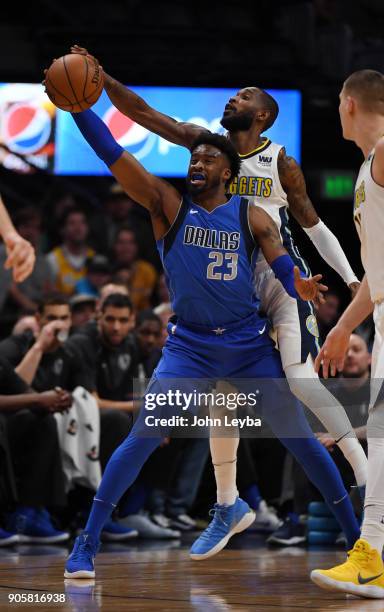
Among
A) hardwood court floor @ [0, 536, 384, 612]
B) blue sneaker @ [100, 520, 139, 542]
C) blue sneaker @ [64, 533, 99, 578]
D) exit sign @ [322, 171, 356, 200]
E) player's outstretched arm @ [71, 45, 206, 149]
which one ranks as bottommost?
blue sneaker @ [100, 520, 139, 542]

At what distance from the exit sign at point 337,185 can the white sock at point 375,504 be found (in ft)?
27.6

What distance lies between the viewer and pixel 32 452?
6852 mm

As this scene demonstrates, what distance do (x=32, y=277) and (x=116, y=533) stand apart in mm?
3186

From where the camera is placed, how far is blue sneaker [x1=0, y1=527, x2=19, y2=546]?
643 centimetres

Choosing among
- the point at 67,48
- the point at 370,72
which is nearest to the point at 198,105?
the point at 67,48

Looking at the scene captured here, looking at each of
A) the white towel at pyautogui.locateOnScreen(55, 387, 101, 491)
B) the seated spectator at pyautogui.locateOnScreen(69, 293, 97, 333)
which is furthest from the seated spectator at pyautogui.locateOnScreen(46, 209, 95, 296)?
the white towel at pyautogui.locateOnScreen(55, 387, 101, 491)

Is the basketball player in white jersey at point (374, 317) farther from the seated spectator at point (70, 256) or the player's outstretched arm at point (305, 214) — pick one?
the seated spectator at point (70, 256)

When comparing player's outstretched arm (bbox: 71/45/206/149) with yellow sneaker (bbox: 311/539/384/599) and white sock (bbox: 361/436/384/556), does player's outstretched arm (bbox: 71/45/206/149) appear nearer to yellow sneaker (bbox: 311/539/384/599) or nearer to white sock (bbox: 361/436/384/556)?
white sock (bbox: 361/436/384/556)

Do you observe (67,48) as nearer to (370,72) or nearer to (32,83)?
(32,83)

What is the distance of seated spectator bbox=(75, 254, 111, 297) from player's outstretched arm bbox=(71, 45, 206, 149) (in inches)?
167

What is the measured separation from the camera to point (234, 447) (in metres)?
5.33

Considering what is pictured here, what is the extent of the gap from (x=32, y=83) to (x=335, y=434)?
22.0 ft

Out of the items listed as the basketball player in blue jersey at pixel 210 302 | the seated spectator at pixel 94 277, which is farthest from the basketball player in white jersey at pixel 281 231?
the seated spectator at pixel 94 277

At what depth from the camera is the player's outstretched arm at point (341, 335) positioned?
444cm
